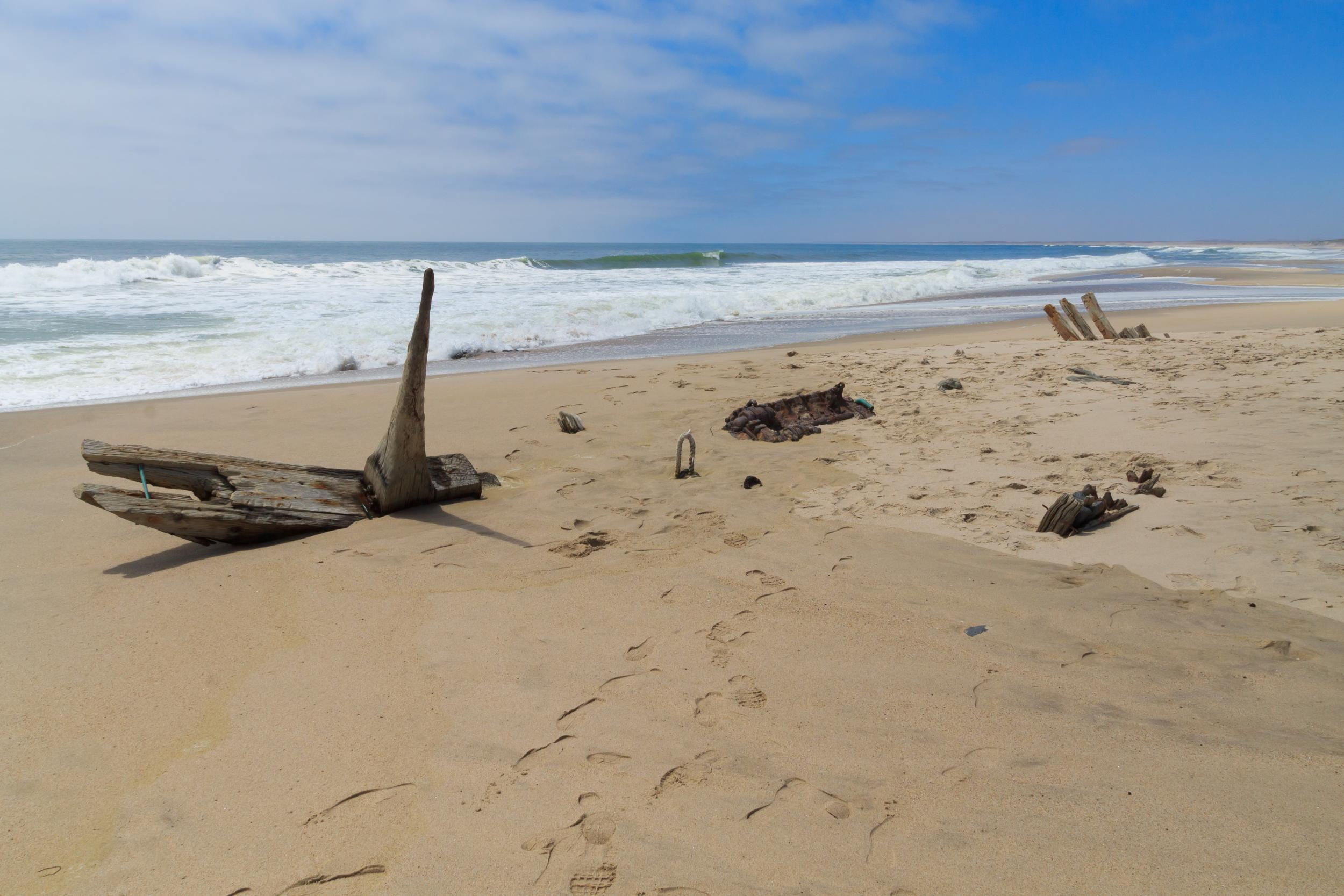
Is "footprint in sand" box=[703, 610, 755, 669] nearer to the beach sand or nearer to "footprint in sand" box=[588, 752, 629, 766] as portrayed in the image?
the beach sand

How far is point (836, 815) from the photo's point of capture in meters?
2.04

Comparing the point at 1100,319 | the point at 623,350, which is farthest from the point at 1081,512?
the point at 623,350

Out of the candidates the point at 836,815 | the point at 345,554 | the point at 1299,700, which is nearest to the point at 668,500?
the point at 345,554

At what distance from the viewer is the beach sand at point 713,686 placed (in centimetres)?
192

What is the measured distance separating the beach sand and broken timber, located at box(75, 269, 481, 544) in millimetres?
170

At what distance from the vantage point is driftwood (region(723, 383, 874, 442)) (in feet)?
20.2

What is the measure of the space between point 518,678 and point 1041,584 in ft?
7.69

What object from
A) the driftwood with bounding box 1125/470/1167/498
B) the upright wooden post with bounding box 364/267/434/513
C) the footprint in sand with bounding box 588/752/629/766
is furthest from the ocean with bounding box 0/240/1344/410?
the footprint in sand with bounding box 588/752/629/766

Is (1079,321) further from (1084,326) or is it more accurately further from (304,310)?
(304,310)

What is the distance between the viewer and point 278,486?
418cm

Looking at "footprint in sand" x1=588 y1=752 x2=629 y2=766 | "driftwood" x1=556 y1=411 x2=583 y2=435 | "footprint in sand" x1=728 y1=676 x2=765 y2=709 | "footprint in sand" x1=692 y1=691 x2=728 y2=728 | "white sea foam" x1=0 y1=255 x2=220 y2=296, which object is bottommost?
"footprint in sand" x1=588 y1=752 x2=629 y2=766

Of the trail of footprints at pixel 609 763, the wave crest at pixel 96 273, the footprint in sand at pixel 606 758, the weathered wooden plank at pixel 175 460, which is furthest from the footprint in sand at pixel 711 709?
the wave crest at pixel 96 273

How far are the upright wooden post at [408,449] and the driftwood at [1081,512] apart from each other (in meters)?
3.48

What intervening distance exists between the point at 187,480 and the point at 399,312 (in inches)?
464
